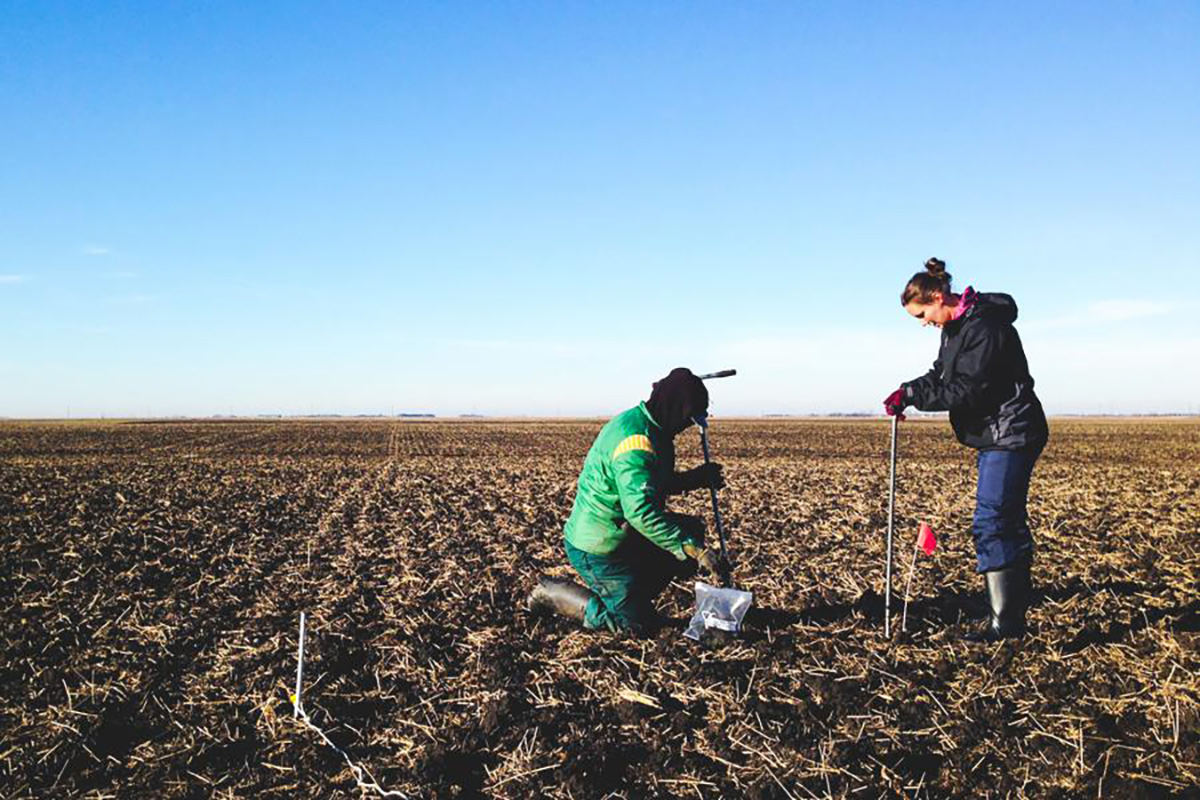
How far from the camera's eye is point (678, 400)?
5191 mm

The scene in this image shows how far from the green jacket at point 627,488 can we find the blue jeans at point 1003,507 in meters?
1.97

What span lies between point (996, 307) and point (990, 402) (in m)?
0.61

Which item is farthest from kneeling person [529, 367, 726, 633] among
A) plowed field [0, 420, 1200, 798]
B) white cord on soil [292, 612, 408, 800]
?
white cord on soil [292, 612, 408, 800]

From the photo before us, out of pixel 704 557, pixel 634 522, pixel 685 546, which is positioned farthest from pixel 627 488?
pixel 704 557

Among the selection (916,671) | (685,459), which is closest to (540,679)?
(916,671)

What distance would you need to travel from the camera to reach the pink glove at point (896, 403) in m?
5.12

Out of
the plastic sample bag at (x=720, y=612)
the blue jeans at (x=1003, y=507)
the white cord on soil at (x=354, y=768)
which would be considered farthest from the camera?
the plastic sample bag at (x=720, y=612)

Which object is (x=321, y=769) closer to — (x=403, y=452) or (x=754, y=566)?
(x=754, y=566)

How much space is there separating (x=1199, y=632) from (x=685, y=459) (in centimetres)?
2292

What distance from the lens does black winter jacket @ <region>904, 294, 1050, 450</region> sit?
4906 mm

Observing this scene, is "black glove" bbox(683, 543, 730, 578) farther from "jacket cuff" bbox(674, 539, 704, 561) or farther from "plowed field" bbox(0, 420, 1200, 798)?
"plowed field" bbox(0, 420, 1200, 798)

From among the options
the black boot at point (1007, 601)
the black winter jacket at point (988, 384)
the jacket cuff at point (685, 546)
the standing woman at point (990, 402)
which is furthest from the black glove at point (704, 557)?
the black boot at point (1007, 601)

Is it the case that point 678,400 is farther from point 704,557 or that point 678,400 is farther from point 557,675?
point 557,675

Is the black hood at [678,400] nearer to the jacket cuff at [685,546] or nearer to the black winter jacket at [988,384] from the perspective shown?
the jacket cuff at [685,546]
